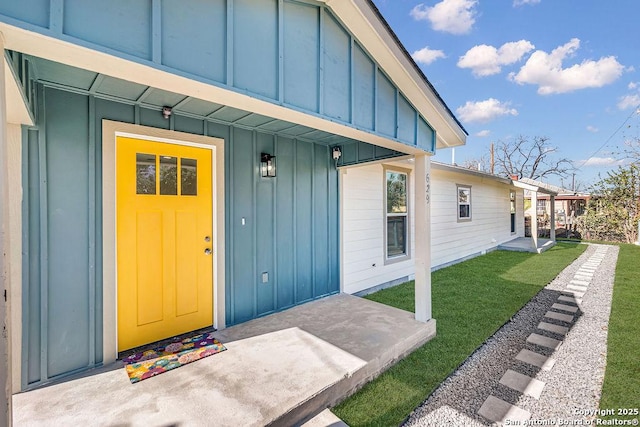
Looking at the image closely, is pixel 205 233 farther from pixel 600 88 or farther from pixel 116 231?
pixel 600 88

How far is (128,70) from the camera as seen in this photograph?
5.01ft

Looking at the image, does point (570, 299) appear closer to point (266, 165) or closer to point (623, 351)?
point (623, 351)

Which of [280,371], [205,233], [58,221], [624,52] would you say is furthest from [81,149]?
[624,52]

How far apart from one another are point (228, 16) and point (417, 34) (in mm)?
13108

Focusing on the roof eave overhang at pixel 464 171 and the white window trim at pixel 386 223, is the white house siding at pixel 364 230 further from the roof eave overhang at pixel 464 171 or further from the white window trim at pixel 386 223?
the roof eave overhang at pixel 464 171

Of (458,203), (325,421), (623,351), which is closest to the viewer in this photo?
(325,421)

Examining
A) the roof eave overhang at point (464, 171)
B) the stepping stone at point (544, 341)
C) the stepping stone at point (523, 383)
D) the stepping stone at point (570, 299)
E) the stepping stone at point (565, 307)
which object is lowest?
the stepping stone at point (523, 383)

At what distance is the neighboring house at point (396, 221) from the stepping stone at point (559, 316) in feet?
8.35

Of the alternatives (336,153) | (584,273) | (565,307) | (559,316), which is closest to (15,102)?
(336,153)

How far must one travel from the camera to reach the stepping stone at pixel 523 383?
2520mm

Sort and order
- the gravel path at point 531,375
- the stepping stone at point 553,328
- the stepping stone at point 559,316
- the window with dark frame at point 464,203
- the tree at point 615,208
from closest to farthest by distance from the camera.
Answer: the gravel path at point 531,375 → the stepping stone at point 553,328 → the stepping stone at point 559,316 → the window with dark frame at point 464,203 → the tree at point 615,208

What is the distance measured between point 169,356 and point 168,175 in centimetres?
187

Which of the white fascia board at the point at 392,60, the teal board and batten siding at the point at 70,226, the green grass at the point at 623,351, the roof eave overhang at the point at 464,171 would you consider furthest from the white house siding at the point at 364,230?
the green grass at the point at 623,351

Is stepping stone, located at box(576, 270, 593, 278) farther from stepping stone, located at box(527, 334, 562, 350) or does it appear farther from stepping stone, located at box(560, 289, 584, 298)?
stepping stone, located at box(527, 334, 562, 350)
